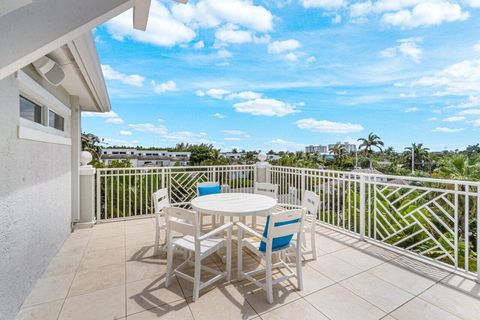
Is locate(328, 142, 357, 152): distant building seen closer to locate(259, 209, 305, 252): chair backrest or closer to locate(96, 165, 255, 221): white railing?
locate(96, 165, 255, 221): white railing

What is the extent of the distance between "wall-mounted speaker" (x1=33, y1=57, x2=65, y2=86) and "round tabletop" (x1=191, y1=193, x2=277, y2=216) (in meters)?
2.20

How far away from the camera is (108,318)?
2.01 m

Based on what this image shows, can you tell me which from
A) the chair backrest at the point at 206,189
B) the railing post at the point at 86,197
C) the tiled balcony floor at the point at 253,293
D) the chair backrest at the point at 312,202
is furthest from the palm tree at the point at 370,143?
the railing post at the point at 86,197

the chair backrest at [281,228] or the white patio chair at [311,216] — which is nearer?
the chair backrest at [281,228]

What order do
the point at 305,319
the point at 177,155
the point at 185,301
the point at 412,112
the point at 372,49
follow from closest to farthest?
1. the point at 305,319
2. the point at 185,301
3. the point at 372,49
4. the point at 177,155
5. the point at 412,112

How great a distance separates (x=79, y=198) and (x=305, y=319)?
4496mm

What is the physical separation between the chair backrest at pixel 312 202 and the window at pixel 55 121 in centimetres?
396

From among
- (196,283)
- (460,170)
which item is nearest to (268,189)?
(196,283)

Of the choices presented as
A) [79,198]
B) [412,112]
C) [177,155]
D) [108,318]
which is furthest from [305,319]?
[412,112]

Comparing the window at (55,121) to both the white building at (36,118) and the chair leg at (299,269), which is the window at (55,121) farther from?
the chair leg at (299,269)

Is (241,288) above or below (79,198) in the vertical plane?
below

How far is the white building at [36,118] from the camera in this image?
4.04 feet

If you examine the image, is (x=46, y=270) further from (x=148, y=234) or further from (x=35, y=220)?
(x=148, y=234)

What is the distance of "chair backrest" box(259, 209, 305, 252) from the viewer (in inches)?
87.4
